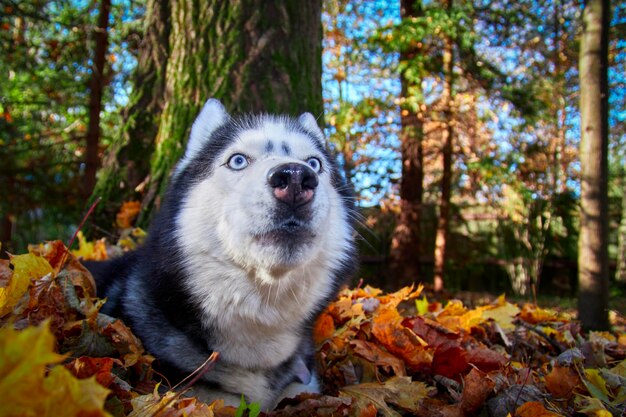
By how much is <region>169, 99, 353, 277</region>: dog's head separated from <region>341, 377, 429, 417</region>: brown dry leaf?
1.75ft

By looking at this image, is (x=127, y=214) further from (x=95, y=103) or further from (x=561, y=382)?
(x=95, y=103)

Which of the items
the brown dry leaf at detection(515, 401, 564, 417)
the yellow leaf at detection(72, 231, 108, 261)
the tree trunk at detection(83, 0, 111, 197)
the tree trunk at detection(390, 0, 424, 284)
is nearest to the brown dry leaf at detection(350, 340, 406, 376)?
the brown dry leaf at detection(515, 401, 564, 417)

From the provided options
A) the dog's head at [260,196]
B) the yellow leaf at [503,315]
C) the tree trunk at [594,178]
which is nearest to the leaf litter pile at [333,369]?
the yellow leaf at [503,315]

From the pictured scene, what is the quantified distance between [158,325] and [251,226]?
64 cm

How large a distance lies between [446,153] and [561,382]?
916 centimetres

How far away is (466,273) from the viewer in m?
13.2

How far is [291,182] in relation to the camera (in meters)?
1.72

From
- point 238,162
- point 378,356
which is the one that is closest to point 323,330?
point 378,356

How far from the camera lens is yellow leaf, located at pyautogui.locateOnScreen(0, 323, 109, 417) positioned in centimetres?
73

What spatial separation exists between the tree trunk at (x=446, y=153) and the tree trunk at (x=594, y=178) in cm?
305

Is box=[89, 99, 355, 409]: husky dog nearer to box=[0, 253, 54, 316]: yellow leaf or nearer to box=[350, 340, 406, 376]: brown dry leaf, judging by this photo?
Result: box=[350, 340, 406, 376]: brown dry leaf

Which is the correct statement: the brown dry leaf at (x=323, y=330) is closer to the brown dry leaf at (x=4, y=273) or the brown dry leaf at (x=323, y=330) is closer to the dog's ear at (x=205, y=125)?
the dog's ear at (x=205, y=125)

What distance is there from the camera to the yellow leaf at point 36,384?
0.73 meters

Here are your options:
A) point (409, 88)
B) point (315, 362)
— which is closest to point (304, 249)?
point (315, 362)
